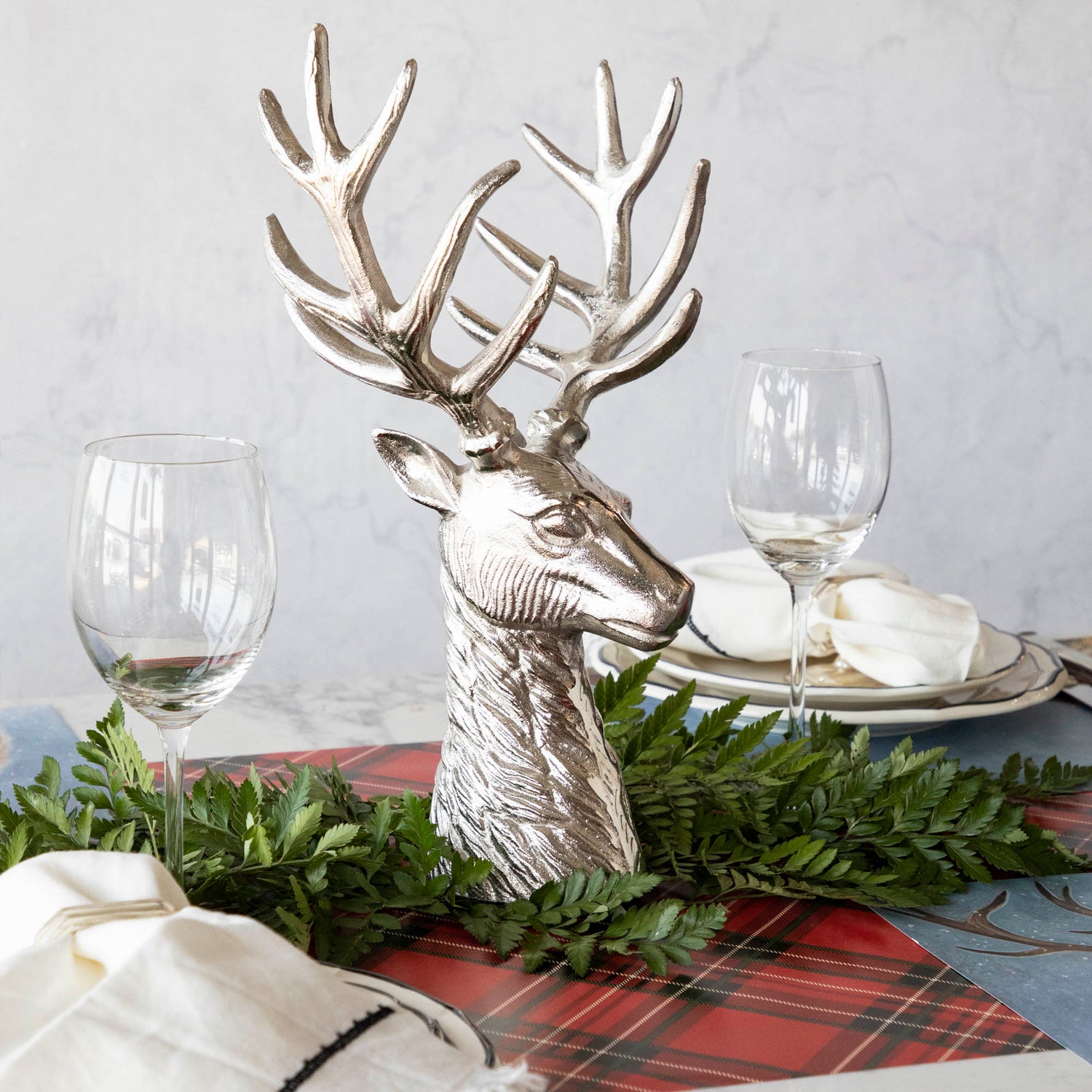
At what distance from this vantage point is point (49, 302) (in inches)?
90.8

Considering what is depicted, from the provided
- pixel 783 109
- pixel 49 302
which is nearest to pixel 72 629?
pixel 49 302

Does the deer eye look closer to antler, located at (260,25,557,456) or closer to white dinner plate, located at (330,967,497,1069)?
antler, located at (260,25,557,456)

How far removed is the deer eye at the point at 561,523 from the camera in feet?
2.09

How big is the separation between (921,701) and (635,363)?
0.44 meters

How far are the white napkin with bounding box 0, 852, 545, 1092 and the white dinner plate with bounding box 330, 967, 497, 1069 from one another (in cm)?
2

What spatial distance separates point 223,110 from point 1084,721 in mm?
1832

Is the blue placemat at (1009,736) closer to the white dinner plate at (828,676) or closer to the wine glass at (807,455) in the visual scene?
the white dinner plate at (828,676)

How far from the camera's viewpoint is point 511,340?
0.61 meters

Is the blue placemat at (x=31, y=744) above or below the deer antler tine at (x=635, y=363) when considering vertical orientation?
below

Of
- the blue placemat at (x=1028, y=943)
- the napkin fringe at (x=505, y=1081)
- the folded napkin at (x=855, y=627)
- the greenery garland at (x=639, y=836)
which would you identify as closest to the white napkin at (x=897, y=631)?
the folded napkin at (x=855, y=627)

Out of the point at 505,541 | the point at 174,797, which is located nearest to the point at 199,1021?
the point at 174,797

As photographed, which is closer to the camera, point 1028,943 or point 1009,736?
point 1028,943

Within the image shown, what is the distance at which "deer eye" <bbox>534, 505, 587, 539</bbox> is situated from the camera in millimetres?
636

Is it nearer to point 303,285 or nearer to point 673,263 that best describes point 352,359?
point 303,285
